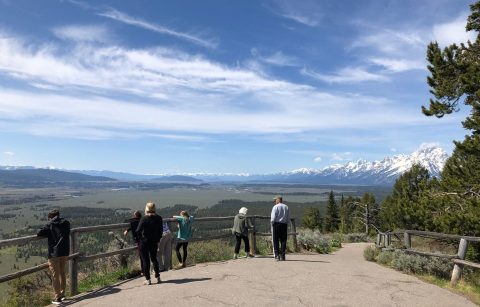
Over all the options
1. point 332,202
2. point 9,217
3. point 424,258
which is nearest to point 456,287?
point 424,258

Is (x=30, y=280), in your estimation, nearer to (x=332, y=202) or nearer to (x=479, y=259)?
(x=479, y=259)

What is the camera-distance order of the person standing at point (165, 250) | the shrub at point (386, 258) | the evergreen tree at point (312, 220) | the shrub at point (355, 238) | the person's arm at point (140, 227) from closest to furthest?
the person's arm at point (140, 227), the person standing at point (165, 250), the shrub at point (386, 258), the shrub at point (355, 238), the evergreen tree at point (312, 220)

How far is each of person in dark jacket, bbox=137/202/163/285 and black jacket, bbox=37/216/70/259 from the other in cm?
173

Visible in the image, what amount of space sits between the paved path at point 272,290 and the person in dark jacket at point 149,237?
0.43m

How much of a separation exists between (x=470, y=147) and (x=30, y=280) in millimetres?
15047

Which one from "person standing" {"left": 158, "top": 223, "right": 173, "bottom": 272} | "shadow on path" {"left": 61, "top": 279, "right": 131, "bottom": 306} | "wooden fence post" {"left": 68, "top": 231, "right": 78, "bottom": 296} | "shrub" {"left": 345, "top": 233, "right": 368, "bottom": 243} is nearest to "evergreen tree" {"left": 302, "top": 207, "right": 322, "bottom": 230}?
"shrub" {"left": 345, "top": 233, "right": 368, "bottom": 243}

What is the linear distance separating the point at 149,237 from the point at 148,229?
7.5 inches

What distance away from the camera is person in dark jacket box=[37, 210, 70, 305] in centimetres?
927

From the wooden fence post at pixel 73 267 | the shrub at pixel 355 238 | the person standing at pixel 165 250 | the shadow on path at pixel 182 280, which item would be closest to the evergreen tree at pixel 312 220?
the shrub at pixel 355 238

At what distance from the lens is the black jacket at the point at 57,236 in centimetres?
927

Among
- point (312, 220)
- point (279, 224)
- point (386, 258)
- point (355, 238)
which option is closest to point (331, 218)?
point (312, 220)

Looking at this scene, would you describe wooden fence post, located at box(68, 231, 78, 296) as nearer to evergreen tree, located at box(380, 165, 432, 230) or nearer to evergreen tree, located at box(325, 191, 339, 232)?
evergreen tree, located at box(380, 165, 432, 230)

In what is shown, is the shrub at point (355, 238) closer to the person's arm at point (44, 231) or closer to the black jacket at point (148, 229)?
the black jacket at point (148, 229)

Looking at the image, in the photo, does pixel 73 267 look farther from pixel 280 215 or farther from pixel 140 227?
pixel 280 215
